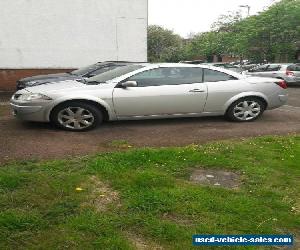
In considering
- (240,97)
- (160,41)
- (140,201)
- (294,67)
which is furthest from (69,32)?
(160,41)

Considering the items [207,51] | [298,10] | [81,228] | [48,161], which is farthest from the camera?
[207,51]

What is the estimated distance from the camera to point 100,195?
4.31m

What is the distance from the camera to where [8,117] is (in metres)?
8.82

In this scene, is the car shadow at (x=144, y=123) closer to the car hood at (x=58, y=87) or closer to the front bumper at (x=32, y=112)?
the front bumper at (x=32, y=112)

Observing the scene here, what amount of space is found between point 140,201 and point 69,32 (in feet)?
42.1

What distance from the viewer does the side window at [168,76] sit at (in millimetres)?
7730

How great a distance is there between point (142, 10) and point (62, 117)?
10.4 metres

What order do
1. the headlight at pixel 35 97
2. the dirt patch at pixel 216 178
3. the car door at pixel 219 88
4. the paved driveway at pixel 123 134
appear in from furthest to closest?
1. the car door at pixel 219 88
2. the headlight at pixel 35 97
3. the paved driveway at pixel 123 134
4. the dirt patch at pixel 216 178

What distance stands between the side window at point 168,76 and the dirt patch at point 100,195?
11.0 ft

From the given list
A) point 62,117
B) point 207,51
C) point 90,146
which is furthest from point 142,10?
point 207,51

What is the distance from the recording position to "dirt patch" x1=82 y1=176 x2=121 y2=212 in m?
4.09

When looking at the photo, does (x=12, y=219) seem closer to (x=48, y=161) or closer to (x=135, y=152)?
(x=48, y=161)

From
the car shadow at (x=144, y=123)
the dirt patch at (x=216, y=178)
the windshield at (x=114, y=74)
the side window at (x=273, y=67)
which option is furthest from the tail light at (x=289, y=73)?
the dirt patch at (x=216, y=178)

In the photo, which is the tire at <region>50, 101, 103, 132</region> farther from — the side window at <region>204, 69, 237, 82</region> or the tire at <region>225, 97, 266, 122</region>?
the tire at <region>225, 97, 266, 122</region>
